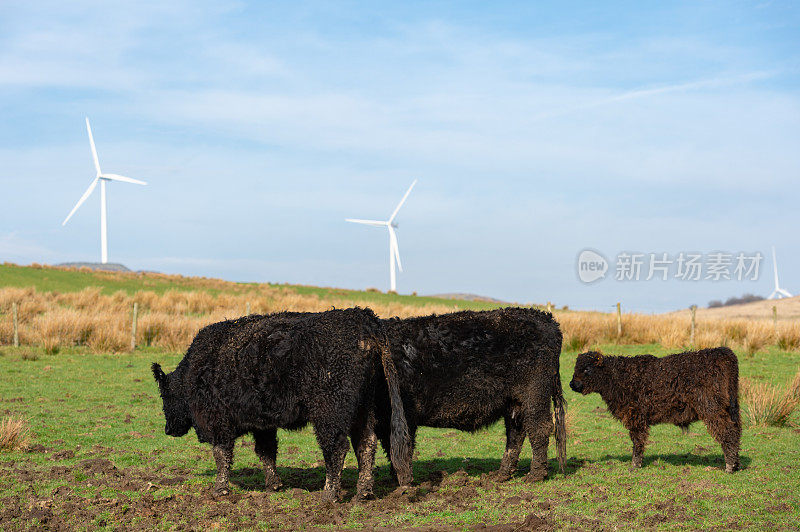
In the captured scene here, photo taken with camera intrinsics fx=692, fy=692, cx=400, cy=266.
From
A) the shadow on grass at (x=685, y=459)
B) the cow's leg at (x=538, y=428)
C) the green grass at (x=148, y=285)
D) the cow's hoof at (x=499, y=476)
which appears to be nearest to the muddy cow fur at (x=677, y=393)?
the shadow on grass at (x=685, y=459)

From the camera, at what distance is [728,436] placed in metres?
9.25

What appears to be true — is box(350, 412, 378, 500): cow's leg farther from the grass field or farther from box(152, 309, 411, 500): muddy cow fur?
the grass field

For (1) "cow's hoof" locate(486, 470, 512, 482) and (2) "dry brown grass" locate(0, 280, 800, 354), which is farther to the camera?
(2) "dry brown grass" locate(0, 280, 800, 354)

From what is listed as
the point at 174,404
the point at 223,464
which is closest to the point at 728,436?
the point at 223,464

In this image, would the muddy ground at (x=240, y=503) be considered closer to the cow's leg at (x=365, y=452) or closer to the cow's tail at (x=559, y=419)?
the cow's leg at (x=365, y=452)

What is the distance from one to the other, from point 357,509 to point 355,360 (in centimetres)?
163

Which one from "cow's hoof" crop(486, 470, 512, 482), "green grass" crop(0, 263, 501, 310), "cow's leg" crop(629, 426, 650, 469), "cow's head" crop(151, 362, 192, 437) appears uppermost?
"green grass" crop(0, 263, 501, 310)

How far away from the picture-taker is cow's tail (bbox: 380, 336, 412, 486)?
800 centimetres

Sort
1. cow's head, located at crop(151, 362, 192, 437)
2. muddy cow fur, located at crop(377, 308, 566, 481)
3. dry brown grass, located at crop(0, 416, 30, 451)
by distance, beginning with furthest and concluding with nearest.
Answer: dry brown grass, located at crop(0, 416, 30, 451), cow's head, located at crop(151, 362, 192, 437), muddy cow fur, located at crop(377, 308, 566, 481)

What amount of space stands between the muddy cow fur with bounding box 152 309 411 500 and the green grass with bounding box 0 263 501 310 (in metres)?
37.2

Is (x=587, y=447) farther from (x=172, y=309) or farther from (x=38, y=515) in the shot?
(x=172, y=309)

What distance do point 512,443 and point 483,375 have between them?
1174mm

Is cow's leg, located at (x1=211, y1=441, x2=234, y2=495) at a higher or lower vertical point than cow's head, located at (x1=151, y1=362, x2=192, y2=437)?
lower

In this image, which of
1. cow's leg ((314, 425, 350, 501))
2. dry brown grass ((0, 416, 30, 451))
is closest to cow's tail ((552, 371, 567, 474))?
cow's leg ((314, 425, 350, 501))
